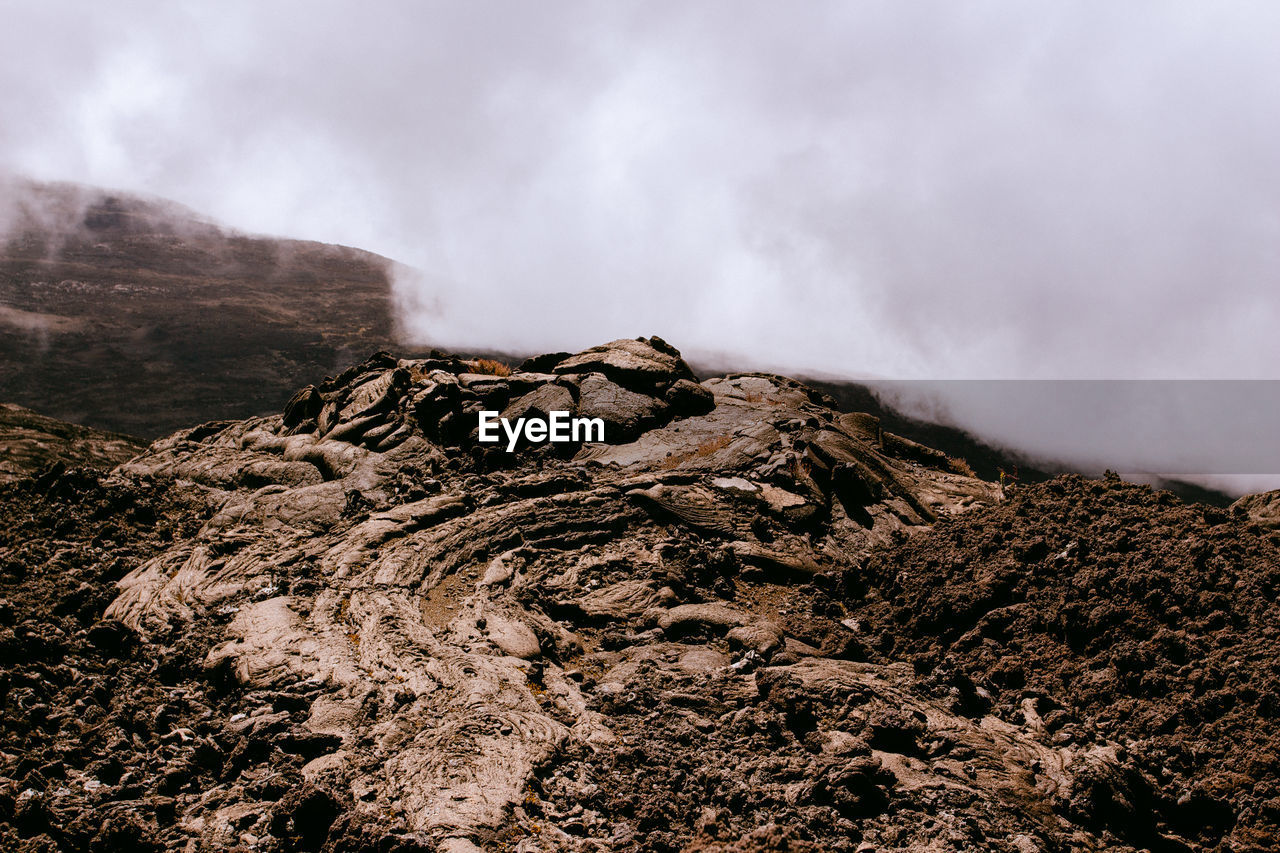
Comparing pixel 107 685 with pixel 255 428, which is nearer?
pixel 107 685

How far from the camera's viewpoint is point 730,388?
20.6m

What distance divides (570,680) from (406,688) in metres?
1.98

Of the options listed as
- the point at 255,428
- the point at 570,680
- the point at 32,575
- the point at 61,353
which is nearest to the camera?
the point at 570,680

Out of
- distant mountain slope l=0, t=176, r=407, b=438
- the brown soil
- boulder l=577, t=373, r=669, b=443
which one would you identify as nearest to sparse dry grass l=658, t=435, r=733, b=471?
boulder l=577, t=373, r=669, b=443

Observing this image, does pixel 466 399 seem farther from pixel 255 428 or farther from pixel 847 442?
pixel 847 442

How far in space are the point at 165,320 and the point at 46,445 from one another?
44.9 m

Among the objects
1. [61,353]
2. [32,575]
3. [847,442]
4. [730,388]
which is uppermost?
[61,353]

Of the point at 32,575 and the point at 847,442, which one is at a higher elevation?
the point at 847,442

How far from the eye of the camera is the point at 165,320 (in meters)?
57.3

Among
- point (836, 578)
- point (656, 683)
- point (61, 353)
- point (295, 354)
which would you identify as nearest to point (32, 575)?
point (656, 683)

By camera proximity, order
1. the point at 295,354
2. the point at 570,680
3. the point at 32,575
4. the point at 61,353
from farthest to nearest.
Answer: the point at 295,354 → the point at 61,353 → the point at 32,575 → the point at 570,680

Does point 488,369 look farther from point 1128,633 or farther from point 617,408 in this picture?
point 1128,633

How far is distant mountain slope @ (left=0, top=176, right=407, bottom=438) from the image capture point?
156ft

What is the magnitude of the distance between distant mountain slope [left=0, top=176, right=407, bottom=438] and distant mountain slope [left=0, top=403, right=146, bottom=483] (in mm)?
23792
